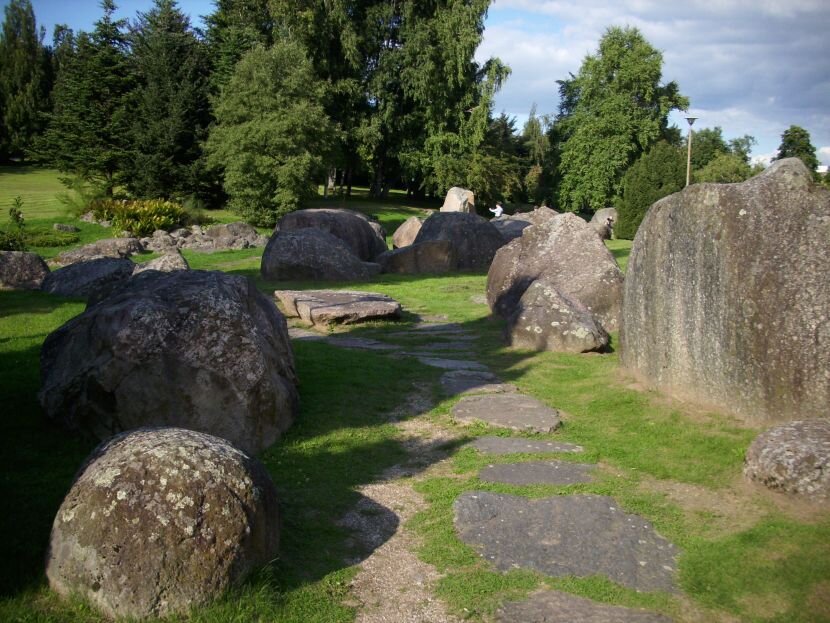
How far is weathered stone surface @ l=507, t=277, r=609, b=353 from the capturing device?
1224cm

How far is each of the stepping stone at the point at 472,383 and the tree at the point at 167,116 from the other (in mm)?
32579

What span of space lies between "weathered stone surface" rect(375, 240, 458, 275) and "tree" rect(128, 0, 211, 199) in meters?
21.1

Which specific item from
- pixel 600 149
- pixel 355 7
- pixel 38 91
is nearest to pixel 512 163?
pixel 600 149

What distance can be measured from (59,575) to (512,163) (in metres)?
52.0

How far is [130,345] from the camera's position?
727 cm

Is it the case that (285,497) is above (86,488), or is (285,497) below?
below

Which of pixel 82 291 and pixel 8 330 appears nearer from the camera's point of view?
pixel 8 330

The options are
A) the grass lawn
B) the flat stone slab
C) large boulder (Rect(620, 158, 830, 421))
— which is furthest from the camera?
large boulder (Rect(620, 158, 830, 421))

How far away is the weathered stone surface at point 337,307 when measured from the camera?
565 inches

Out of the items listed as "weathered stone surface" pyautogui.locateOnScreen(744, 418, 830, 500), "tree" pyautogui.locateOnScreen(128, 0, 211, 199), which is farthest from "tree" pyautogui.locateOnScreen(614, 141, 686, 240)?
"weathered stone surface" pyautogui.locateOnScreen(744, 418, 830, 500)

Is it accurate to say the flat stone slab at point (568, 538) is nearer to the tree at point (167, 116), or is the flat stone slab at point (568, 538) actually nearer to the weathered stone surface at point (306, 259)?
the weathered stone surface at point (306, 259)

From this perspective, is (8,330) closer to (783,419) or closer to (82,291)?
(82,291)

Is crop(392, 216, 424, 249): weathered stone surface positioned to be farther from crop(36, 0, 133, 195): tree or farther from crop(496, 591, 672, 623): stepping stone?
crop(496, 591, 672, 623): stepping stone

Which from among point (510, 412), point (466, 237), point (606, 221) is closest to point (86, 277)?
point (510, 412)
